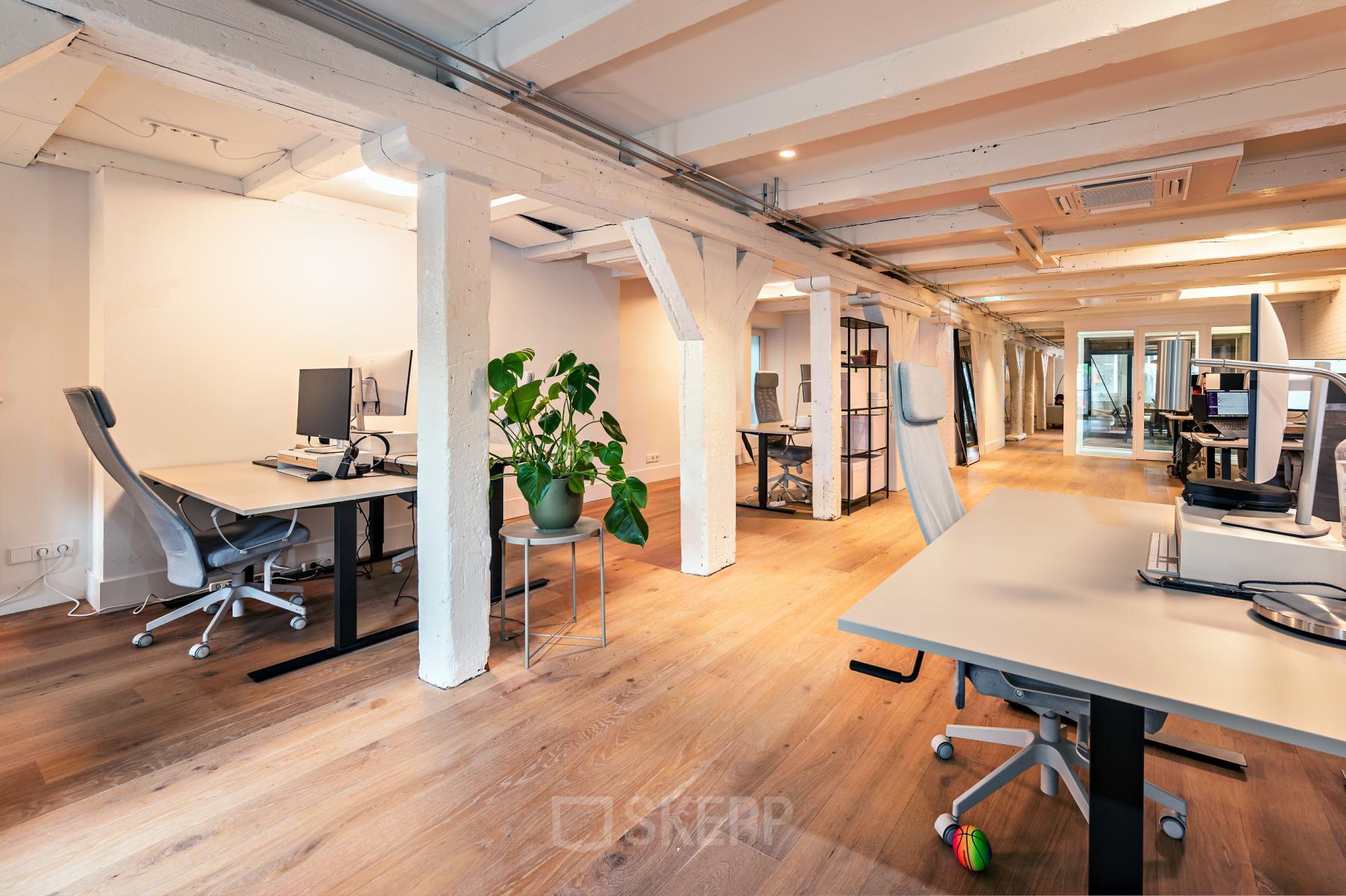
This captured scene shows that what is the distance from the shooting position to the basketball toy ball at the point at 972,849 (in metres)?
1.65

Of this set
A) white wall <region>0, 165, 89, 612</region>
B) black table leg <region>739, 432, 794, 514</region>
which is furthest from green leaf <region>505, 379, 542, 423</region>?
black table leg <region>739, 432, 794, 514</region>

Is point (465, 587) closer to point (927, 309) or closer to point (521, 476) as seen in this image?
point (521, 476)

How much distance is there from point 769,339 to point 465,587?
9188 mm

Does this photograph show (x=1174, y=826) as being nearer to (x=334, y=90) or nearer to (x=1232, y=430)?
(x=334, y=90)

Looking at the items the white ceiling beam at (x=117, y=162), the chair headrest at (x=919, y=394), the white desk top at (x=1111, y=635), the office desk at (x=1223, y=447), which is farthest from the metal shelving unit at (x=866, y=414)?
the white ceiling beam at (x=117, y=162)

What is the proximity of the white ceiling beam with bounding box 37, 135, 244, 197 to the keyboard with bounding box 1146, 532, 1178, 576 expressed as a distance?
4969mm

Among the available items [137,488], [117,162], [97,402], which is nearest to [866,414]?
[137,488]

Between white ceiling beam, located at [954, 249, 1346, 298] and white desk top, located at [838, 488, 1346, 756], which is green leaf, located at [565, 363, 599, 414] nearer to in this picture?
white desk top, located at [838, 488, 1346, 756]

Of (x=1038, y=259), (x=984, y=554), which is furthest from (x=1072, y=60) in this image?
(x=1038, y=259)

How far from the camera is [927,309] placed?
26.2ft

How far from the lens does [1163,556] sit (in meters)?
1.60

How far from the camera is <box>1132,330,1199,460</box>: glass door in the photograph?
1024 cm

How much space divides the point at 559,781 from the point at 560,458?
1.44 meters

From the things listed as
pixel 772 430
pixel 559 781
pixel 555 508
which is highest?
pixel 772 430
